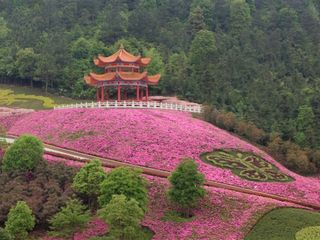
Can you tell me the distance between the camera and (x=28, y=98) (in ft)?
224

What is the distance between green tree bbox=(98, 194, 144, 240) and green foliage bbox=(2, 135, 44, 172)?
9818 mm

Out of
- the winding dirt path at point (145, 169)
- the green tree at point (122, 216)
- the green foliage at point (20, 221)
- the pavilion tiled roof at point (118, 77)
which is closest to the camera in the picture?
the green tree at point (122, 216)

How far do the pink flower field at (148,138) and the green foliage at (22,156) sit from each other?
254 inches

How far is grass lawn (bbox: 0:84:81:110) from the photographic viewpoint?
64062mm

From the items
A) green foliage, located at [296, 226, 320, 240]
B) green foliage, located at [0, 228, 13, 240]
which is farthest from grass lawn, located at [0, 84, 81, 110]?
green foliage, located at [296, 226, 320, 240]

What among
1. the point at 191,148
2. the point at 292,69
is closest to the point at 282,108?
the point at 292,69

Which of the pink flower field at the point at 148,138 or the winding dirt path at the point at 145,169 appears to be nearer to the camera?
the winding dirt path at the point at 145,169

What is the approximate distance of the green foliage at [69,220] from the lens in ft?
90.8

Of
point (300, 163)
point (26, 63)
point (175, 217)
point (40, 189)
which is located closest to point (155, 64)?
point (26, 63)

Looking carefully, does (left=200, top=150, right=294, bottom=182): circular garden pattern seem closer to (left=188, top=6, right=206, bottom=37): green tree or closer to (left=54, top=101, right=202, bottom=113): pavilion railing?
(left=54, top=101, right=202, bottom=113): pavilion railing

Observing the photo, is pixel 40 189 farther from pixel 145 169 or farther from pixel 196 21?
pixel 196 21

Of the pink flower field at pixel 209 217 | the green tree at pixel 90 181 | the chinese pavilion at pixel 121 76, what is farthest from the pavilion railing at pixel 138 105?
the green tree at pixel 90 181

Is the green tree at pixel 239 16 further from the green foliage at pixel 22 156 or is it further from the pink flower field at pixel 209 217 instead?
the pink flower field at pixel 209 217

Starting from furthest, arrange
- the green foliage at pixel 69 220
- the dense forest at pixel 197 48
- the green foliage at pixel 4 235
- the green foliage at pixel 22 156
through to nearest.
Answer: the dense forest at pixel 197 48, the green foliage at pixel 22 156, the green foliage at pixel 69 220, the green foliage at pixel 4 235
